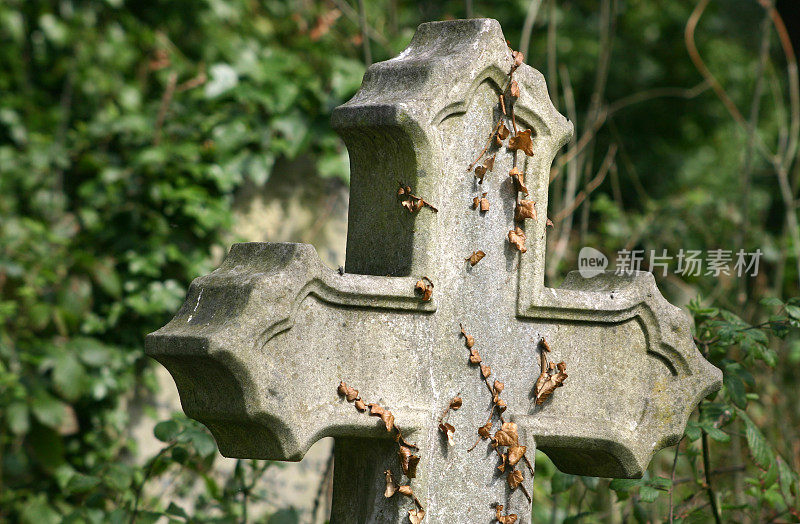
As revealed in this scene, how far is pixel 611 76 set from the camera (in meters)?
9.05

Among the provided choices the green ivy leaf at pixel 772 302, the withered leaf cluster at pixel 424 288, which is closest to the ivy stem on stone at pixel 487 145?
the withered leaf cluster at pixel 424 288

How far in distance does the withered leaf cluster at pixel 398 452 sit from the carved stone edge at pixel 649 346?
29 cm

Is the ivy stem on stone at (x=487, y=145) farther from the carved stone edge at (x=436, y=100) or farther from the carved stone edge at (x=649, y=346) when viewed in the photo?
the carved stone edge at (x=649, y=346)

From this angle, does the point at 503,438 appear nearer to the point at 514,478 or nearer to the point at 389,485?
the point at 514,478

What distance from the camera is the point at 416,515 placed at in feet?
5.63

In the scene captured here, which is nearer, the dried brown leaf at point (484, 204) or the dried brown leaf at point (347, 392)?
the dried brown leaf at point (347, 392)

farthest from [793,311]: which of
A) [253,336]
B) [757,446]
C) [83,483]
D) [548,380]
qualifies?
[83,483]

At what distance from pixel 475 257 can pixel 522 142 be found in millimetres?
250

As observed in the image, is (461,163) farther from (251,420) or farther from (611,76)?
(611,76)

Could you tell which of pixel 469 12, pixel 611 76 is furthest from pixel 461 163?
pixel 611 76

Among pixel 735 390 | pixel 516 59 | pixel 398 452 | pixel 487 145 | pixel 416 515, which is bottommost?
pixel 416 515

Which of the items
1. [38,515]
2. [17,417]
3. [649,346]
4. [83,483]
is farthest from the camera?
[17,417]

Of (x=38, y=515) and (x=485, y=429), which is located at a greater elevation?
(x=485, y=429)

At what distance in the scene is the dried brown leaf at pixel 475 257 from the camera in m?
1.79
